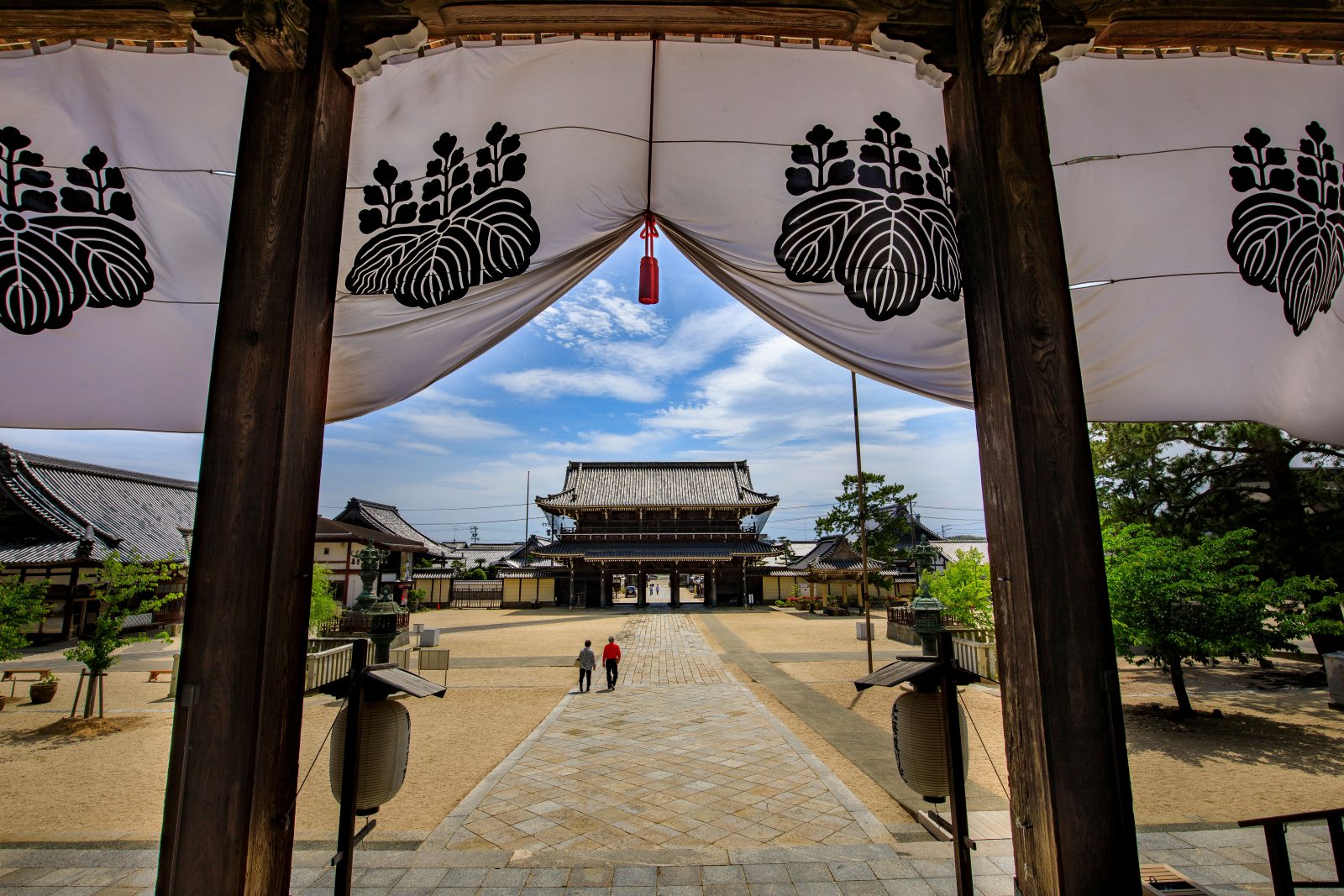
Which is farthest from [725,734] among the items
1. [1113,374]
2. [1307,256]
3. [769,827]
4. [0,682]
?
[0,682]

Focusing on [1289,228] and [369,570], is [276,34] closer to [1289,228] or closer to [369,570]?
[1289,228]

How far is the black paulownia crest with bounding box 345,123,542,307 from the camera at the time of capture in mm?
2824

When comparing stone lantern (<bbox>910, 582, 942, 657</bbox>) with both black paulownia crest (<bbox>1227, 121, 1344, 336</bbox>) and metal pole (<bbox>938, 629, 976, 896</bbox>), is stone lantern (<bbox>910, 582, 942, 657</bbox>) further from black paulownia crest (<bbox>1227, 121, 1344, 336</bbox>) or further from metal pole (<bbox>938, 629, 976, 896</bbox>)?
black paulownia crest (<bbox>1227, 121, 1344, 336</bbox>)

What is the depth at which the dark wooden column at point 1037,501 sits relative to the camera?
2.05m

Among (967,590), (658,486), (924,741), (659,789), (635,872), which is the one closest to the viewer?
(924,741)

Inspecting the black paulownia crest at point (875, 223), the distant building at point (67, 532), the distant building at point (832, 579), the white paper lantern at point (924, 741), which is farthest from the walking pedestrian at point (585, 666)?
the distant building at point (832, 579)

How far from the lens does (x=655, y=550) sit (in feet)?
105

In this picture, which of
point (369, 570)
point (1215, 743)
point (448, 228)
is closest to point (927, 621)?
point (1215, 743)

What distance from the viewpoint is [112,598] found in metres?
8.71

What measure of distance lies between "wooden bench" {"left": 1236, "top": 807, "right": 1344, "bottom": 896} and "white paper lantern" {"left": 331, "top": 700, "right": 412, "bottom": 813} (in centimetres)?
380

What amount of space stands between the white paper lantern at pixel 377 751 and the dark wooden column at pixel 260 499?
28.6 inches

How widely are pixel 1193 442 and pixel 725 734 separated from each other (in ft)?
39.4

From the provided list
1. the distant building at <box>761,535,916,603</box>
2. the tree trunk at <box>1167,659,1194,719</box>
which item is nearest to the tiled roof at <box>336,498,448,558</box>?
the distant building at <box>761,535,916,603</box>

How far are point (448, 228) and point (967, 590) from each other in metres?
12.0
